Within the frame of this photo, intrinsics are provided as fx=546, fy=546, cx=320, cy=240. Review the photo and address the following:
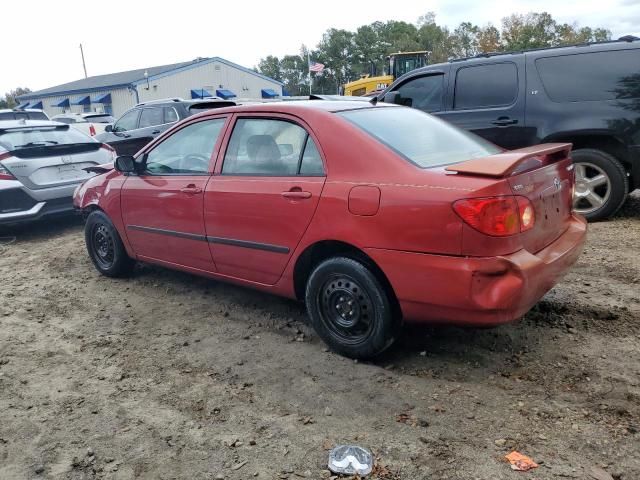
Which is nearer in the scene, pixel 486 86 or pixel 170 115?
pixel 486 86

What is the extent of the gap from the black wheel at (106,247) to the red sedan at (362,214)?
662mm

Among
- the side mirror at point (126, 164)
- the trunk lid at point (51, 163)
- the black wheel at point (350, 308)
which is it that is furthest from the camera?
the trunk lid at point (51, 163)

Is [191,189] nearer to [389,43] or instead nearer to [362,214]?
[362,214]

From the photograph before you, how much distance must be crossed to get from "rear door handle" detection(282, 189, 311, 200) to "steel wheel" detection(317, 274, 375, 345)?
0.53 meters

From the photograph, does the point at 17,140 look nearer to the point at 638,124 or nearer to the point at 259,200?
the point at 259,200

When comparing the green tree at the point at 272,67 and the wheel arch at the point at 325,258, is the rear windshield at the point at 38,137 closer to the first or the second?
the wheel arch at the point at 325,258

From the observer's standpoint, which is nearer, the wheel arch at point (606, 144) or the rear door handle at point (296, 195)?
the rear door handle at point (296, 195)

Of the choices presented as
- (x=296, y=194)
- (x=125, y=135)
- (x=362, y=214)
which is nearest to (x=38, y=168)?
(x=125, y=135)

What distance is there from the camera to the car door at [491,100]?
20.7ft

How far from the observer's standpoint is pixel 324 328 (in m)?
3.54

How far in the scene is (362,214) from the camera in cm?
317

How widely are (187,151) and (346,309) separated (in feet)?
6.58

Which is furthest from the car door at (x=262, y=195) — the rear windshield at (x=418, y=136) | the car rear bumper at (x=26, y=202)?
the car rear bumper at (x=26, y=202)

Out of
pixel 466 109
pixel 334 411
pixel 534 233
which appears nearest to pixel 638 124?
pixel 466 109
